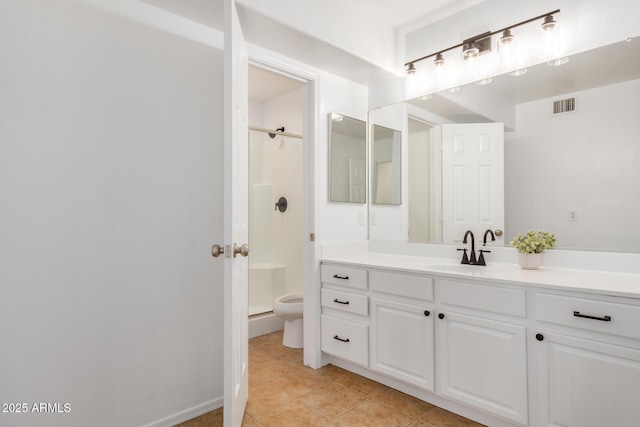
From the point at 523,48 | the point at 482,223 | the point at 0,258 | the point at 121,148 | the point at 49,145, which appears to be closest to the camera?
the point at 0,258

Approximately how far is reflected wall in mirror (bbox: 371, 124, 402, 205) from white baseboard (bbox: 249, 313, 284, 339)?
5.24 feet

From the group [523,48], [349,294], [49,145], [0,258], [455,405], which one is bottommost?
[455,405]

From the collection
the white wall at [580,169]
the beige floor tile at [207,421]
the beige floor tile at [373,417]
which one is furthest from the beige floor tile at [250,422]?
the white wall at [580,169]

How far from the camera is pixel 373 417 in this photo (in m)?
1.91

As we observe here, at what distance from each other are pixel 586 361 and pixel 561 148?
119 centimetres

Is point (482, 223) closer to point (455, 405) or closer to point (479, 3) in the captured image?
point (455, 405)

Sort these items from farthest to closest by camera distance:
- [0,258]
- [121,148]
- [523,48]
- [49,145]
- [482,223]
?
1. [482,223]
2. [523,48]
3. [121,148]
4. [49,145]
5. [0,258]

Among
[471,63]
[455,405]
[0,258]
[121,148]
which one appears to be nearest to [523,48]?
[471,63]

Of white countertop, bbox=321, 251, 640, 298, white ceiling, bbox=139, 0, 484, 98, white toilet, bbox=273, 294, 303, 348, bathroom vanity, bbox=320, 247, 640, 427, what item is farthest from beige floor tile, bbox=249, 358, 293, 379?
white ceiling, bbox=139, 0, 484, 98

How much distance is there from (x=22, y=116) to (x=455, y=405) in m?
2.55

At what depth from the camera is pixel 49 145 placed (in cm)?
153

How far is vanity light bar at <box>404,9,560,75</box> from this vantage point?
2.00 m

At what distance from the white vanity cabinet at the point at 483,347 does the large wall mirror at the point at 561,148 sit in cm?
65

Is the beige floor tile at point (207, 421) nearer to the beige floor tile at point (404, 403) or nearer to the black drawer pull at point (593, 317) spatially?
the beige floor tile at point (404, 403)
